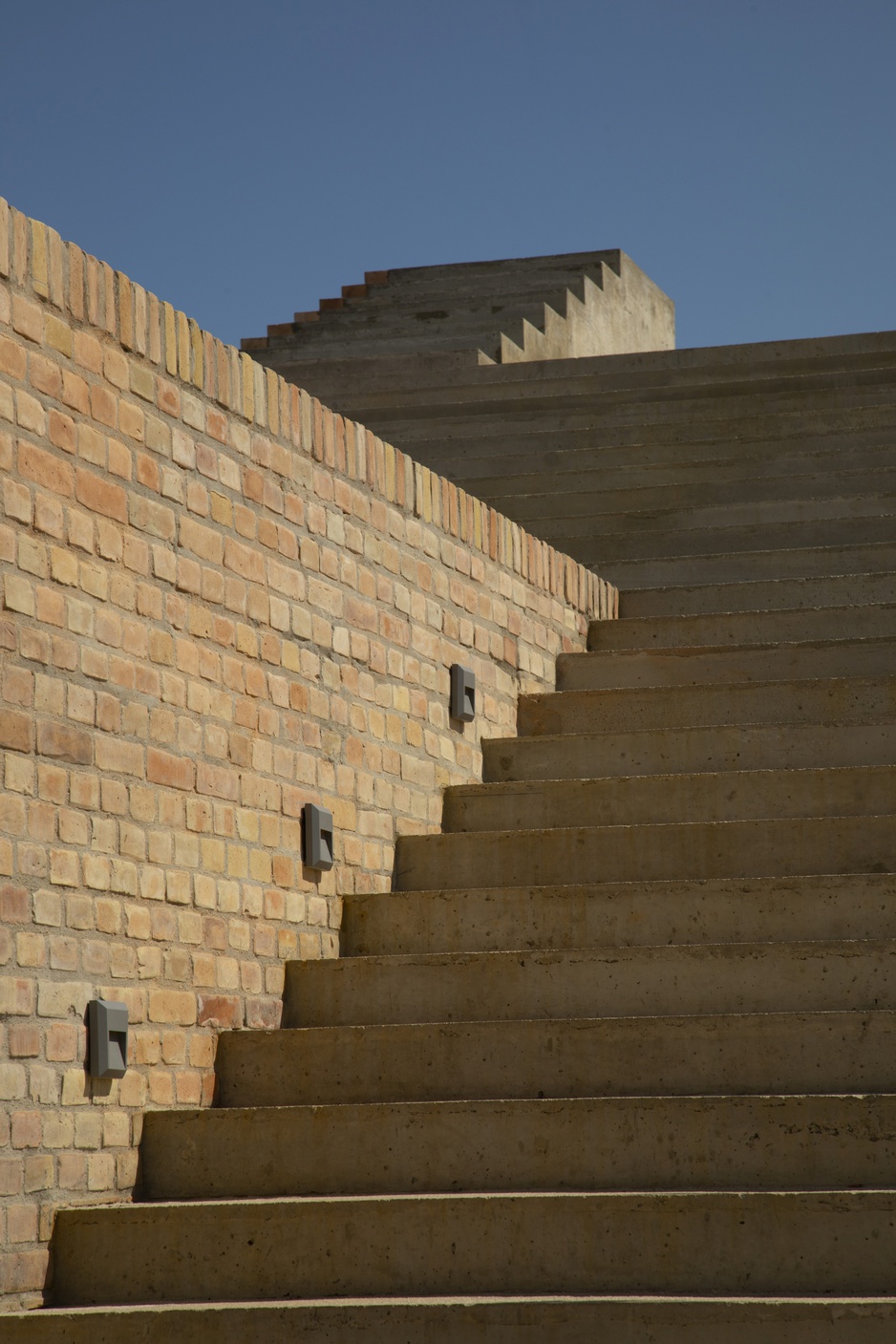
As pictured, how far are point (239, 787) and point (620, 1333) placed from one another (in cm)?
212

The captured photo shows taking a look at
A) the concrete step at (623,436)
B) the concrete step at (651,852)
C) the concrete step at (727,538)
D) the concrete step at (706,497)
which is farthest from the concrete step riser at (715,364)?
the concrete step at (651,852)

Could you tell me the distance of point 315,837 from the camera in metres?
5.90

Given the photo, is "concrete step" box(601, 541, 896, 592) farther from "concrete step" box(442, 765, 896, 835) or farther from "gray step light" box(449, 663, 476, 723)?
"concrete step" box(442, 765, 896, 835)

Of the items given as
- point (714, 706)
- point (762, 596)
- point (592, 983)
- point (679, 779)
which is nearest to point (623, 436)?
point (762, 596)

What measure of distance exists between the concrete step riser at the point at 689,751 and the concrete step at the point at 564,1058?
174cm

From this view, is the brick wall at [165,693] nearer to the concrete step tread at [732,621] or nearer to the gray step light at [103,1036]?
the gray step light at [103,1036]

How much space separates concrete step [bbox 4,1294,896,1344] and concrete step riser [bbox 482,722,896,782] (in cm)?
269

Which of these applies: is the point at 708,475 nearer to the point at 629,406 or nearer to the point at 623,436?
the point at 623,436

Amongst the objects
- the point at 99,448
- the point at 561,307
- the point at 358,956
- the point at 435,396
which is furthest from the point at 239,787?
the point at 561,307

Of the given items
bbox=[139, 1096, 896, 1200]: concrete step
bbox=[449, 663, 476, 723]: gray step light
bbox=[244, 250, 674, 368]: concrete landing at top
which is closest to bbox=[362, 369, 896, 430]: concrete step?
bbox=[244, 250, 674, 368]: concrete landing at top

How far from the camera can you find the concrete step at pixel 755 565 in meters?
8.31

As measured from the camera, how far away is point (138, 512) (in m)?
5.21

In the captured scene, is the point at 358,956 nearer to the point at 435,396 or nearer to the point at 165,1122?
the point at 165,1122

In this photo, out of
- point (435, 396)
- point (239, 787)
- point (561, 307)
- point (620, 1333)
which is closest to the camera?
point (620, 1333)
